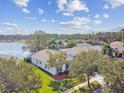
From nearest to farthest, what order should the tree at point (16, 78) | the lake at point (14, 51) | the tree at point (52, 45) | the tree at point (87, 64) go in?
the tree at point (16, 78), the tree at point (87, 64), the tree at point (52, 45), the lake at point (14, 51)

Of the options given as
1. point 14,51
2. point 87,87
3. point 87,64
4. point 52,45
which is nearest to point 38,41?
point 52,45

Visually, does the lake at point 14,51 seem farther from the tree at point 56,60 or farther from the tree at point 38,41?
the tree at point 56,60

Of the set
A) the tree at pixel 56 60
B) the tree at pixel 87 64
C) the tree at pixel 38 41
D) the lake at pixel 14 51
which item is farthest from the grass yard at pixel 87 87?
the lake at pixel 14 51

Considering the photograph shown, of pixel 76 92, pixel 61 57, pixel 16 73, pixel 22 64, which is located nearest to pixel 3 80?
pixel 16 73

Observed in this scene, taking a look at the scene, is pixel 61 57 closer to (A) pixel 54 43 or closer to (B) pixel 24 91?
(B) pixel 24 91

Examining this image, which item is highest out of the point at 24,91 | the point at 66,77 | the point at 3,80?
the point at 3,80

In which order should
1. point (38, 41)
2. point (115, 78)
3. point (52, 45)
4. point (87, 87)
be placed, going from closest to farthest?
point (115, 78) → point (87, 87) → point (52, 45) → point (38, 41)

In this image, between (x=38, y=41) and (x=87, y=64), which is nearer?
(x=87, y=64)

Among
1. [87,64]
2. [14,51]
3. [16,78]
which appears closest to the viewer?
[16,78]

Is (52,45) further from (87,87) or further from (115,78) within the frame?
(115,78)
